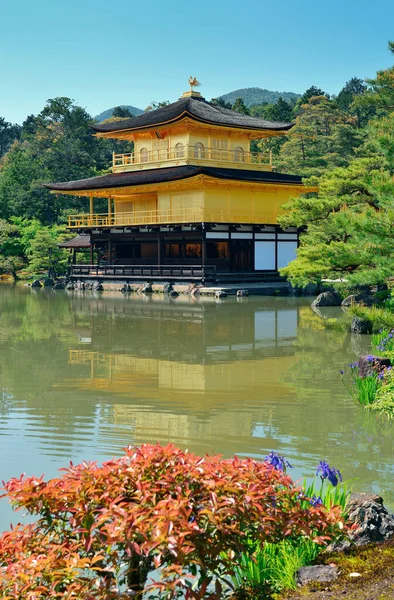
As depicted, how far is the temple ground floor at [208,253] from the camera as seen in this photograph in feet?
116

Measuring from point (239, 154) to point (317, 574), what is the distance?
38497mm

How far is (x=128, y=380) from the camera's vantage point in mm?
11664

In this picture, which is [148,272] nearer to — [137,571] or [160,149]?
[160,149]

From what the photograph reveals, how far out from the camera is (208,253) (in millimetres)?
37594

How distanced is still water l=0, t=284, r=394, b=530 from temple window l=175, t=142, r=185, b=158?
20.3m

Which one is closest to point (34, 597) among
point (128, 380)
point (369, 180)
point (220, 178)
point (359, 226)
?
point (128, 380)

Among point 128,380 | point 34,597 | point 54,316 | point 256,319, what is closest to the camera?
point 34,597

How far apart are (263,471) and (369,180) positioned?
9.88 m

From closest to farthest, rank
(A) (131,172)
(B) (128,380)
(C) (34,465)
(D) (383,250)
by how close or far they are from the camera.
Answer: (C) (34,465), (B) (128,380), (D) (383,250), (A) (131,172)

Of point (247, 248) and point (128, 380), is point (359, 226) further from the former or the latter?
point (247, 248)

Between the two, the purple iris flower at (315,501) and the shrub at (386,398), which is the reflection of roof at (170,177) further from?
the purple iris flower at (315,501)

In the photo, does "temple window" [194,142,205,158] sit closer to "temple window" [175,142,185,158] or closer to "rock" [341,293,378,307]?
"temple window" [175,142,185,158]

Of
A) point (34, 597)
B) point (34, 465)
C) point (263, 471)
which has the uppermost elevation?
point (263, 471)

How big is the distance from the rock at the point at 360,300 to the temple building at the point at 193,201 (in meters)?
9.42
